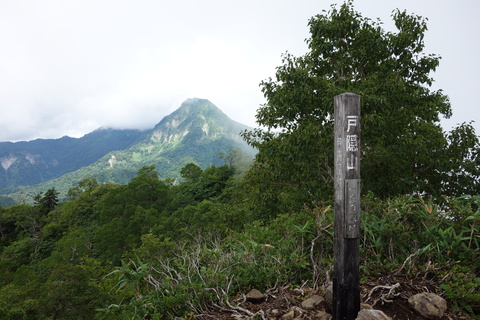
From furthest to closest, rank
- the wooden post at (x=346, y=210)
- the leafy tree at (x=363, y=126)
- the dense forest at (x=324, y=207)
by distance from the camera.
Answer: the leafy tree at (x=363, y=126) → the dense forest at (x=324, y=207) → the wooden post at (x=346, y=210)

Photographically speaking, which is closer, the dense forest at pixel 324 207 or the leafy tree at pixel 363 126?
the dense forest at pixel 324 207

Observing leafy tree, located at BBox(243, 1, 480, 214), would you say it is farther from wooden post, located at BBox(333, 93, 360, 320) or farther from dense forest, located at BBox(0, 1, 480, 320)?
wooden post, located at BBox(333, 93, 360, 320)

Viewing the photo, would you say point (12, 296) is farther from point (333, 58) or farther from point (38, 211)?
point (38, 211)

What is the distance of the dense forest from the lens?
9.72 ft

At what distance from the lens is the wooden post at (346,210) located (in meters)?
2.45

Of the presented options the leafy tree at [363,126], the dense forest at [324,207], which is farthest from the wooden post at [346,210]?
the leafy tree at [363,126]

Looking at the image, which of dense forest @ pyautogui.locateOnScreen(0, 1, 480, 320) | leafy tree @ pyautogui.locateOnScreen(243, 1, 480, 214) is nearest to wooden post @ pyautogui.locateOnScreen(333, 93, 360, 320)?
dense forest @ pyautogui.locateOnScreen(0, 1, 480, 320)

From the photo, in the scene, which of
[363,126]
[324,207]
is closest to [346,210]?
[324,207]

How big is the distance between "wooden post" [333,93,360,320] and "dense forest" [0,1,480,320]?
57 centimetres

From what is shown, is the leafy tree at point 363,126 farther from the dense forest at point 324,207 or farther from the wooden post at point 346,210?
the wooden post at point 346,210

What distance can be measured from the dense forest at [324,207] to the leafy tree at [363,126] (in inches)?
1.3

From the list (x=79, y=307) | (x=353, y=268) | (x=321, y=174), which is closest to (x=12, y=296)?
(x=79, y=307)

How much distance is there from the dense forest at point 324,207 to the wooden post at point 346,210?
57 cm

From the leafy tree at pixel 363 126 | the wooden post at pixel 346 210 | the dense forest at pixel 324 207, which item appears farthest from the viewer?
the leafy tree at pixel 363 126
